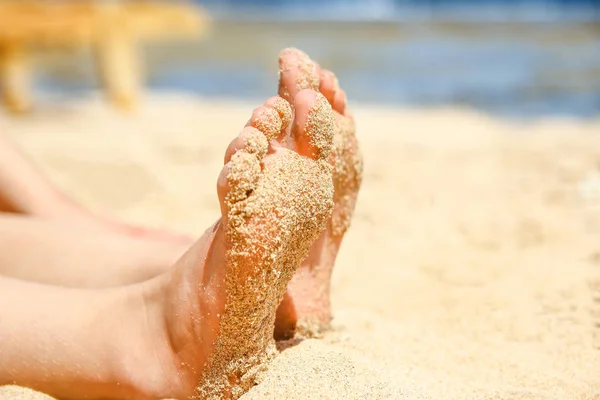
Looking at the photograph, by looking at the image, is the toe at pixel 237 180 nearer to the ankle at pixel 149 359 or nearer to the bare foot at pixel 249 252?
the bare foot at pixel 249 252

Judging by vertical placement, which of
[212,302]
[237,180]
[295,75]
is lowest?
[212,302]

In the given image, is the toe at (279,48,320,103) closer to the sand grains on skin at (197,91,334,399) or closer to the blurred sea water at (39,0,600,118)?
the sand grains on skin at (197,91,334,399)

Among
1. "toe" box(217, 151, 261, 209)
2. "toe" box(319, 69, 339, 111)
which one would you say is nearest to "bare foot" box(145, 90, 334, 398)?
"toe" box(217, 151, 261, 209)

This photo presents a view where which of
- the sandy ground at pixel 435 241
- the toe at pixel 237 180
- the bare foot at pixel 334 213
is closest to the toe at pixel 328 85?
the bare foot at pixel 334 213

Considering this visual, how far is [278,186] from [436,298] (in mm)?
550

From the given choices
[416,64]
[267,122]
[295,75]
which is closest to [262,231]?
[267,122]

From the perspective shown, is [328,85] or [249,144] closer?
[249,144]

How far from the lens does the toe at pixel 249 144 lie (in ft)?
2.64

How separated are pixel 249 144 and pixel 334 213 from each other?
25 centimetres

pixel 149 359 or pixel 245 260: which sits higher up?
pixel 245 260

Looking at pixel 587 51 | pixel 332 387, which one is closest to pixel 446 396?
pixel 332 387

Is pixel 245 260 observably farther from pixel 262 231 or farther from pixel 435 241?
pixel 435 241

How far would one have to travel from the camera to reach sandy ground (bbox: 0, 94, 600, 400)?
0.90 meters

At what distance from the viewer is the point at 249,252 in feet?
2.55
